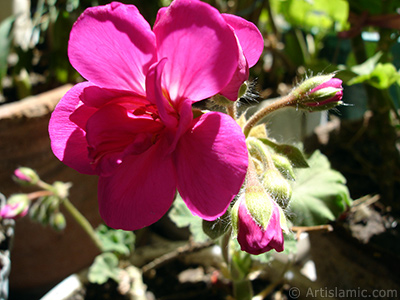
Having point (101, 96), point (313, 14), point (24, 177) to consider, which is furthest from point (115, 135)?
point (313, 14)

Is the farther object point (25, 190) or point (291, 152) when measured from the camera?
point (25, 190)

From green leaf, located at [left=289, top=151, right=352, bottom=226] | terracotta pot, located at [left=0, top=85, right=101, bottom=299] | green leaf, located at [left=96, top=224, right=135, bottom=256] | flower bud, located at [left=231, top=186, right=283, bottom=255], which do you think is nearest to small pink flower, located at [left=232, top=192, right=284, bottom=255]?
flower bud, located at [left=231, top=186, right=283, bottom=255]

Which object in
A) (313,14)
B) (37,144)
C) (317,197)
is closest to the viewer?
(317,197)

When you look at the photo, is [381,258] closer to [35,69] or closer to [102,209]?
[102,209]

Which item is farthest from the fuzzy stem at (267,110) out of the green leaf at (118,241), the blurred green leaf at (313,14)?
the blurred green leaf at (313,14)

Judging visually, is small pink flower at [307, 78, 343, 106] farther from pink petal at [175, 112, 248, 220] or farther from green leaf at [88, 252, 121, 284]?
green leaf at [88, 252, 121, 284]

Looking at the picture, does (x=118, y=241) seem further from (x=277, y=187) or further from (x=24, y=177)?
(x=277, y=187)
